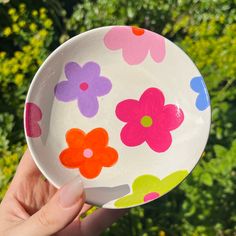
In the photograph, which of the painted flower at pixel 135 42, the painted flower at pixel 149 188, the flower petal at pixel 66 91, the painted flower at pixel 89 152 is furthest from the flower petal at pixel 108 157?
the painted flower at pixel 135 42

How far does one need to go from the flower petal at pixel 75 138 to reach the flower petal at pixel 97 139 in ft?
0.06

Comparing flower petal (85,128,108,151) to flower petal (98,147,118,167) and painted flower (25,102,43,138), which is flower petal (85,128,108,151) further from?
painted flower (25,102,43,138)

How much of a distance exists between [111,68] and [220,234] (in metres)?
1.13

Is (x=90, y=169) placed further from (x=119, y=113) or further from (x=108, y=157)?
(x=119, y=113)

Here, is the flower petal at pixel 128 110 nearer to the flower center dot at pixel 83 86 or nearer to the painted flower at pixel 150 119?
the painted flower at pixel 150 119

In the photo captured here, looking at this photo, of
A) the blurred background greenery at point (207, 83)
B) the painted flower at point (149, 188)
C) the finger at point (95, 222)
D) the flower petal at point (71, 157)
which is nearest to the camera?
the painted flower at point (149, 188)

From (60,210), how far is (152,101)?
53 centimetres

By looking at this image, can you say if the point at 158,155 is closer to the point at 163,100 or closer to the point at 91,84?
the point at 163,100

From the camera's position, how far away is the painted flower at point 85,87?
5.15 feet

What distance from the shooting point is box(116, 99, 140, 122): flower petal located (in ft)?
5.28

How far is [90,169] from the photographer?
61.2 inches

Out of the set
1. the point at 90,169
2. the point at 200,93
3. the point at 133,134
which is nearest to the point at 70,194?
the point at 90,169

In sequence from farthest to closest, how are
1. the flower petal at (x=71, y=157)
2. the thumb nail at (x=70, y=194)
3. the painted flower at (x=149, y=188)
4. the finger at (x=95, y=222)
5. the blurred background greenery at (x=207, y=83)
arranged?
the blurred background greenery at (x=207, y=83)
the finger at (x=95, y=222)
the flower petal at (x=71, y=157)
the painted flower at (x=149, y=188)
the thumb nail at (x=70, y=194)

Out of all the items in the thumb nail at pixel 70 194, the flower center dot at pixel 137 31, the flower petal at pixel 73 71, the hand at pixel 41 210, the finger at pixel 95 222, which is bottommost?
the finger at pixel 95 222
